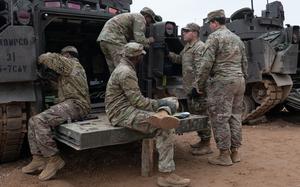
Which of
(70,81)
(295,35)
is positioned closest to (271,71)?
(295,35)

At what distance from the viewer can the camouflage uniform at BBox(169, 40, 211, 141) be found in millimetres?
6000

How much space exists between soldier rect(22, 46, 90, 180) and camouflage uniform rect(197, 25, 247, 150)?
1472 mm

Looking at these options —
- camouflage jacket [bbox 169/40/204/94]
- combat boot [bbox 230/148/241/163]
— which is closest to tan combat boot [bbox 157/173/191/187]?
combat boot [bbox 230/148/241/163]

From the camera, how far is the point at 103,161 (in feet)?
19.1

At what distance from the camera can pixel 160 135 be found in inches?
185

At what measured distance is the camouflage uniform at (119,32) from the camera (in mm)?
5809

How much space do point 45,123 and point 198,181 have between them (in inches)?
68.2

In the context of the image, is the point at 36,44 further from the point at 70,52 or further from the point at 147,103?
the point at 147,103

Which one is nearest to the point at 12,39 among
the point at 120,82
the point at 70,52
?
the point at 70,52

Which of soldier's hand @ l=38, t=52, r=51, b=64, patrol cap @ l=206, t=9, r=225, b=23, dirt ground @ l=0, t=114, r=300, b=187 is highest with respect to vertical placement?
patrol cap @ l=206, t=9, r=225, b=23

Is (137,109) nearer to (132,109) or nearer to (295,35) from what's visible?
(132,109)

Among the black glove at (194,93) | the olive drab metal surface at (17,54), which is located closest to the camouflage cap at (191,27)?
the black glove at (194,93)

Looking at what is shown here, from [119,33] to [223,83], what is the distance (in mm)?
1466

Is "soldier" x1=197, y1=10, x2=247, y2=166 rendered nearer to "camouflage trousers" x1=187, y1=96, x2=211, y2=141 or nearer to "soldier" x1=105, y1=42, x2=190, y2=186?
"camouflage trousers" x1=187, y1=96, x2=211, y2=141
